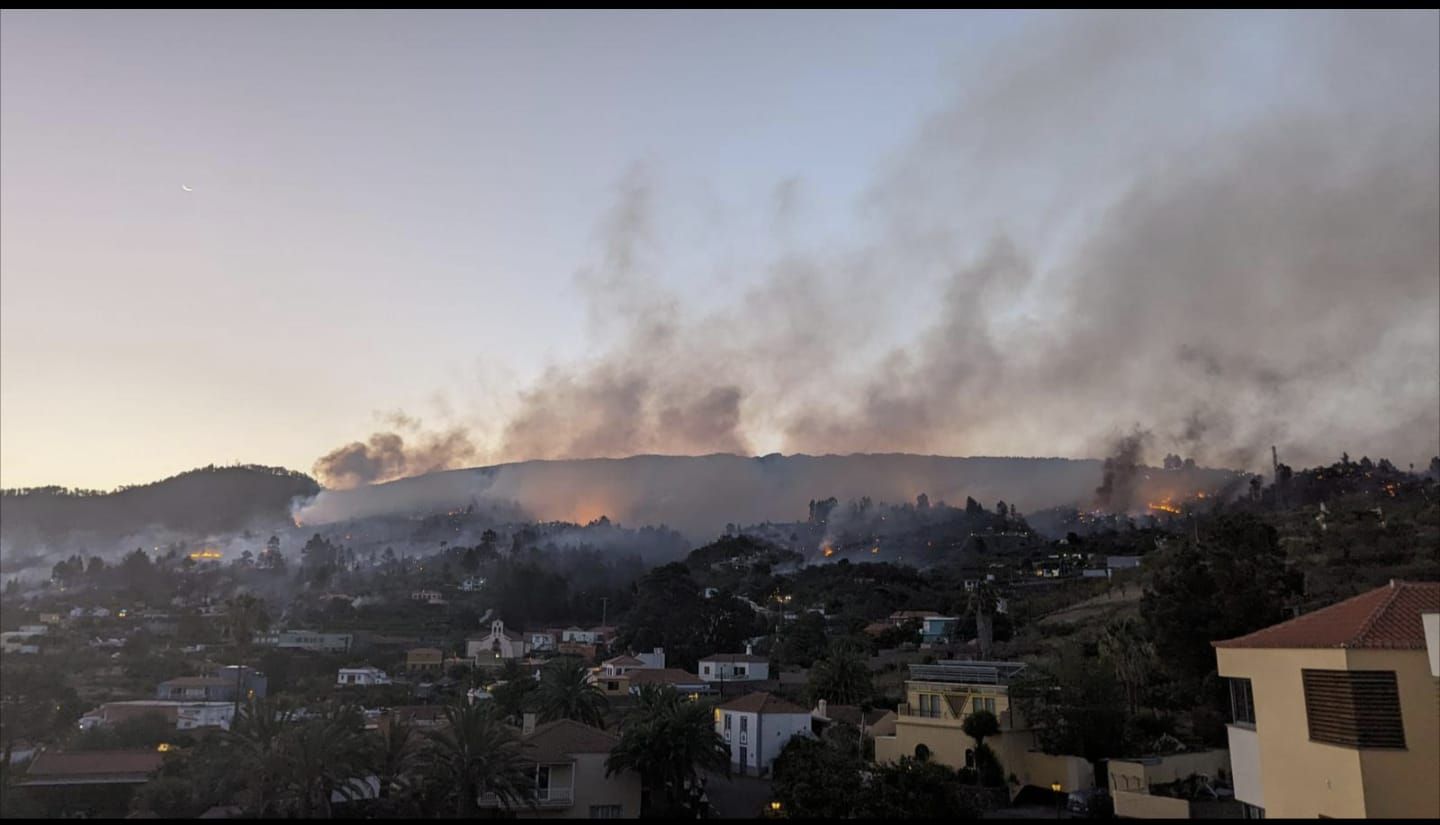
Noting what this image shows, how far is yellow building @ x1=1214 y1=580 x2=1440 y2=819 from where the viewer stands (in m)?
14.6

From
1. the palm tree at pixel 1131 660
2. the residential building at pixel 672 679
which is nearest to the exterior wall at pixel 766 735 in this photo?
the palm tree at pixel 1131 660

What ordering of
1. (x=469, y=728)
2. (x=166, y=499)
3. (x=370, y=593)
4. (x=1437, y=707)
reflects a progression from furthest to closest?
1. (x=166, y=499)
2. (x=370, y=593)
3. (x=469, y=728)
4. (x=1437, y=707)

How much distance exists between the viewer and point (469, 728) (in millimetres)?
26094

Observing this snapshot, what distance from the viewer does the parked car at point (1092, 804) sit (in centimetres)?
2606

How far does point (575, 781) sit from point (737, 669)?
32288 millimetres

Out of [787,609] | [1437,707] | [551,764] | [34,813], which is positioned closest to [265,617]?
[787,609]

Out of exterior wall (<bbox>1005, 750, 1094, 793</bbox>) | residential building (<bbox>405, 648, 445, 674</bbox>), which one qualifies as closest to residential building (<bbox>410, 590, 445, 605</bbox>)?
residential building (<bbox>405, 648, 445, 674</bbox>)

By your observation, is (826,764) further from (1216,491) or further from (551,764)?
(1216,491)

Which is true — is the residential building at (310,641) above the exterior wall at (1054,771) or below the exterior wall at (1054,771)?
above

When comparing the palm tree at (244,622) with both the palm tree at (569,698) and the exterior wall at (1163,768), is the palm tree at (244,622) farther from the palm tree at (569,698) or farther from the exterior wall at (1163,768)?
the exterior wall at (1163,768)

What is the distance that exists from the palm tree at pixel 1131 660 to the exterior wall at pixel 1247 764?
56.5 ft

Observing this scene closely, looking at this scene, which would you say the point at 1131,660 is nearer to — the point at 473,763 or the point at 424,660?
the point at 473,763

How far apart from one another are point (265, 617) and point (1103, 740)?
7388cm

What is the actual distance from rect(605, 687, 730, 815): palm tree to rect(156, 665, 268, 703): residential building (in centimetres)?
3373
